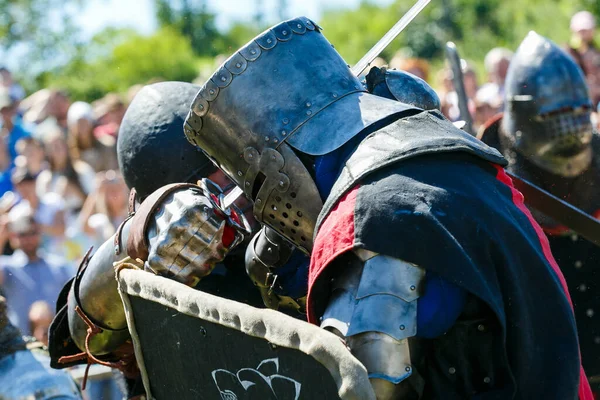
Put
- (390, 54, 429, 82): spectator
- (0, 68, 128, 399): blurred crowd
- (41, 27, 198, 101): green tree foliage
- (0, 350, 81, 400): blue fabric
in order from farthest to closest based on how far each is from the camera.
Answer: (41, 27, 198, 101): green tree foliage < (390, 54, 429, 82): spectator < (0, 68, 128, 399): blurred crowd < (0, 350, 81, 400): blue fabric

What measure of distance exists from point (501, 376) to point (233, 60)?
106cm

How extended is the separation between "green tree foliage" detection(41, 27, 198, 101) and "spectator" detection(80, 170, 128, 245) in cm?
1001

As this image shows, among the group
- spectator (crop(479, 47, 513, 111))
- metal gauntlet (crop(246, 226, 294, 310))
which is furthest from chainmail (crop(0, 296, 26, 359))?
spectator (crop(479, 47, 513, 111))

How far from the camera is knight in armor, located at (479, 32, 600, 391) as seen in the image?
17.3ft

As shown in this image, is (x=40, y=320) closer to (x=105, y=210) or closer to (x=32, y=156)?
(x=105, y=210)

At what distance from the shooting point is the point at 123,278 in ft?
9.38

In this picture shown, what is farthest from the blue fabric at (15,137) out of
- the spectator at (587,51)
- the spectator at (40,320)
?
the spectator at (587,51)

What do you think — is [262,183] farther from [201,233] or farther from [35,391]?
[35,391]

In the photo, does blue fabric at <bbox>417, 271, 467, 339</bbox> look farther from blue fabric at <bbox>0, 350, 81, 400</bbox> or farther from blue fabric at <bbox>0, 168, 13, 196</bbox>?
blue fabric at <bbox>0, 168, 13, 196</bbox>

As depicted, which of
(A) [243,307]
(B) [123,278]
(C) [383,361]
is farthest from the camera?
(B) [123,278]

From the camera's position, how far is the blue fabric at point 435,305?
2.30 meters

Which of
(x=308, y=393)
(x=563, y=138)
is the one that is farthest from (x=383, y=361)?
(x=563, y=138)

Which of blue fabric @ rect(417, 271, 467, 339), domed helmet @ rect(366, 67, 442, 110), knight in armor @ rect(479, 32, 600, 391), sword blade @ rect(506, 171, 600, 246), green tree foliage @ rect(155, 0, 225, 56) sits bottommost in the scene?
green tree foliage @ rect(155, 0, 225, 56)

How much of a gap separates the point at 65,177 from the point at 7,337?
3.73m
